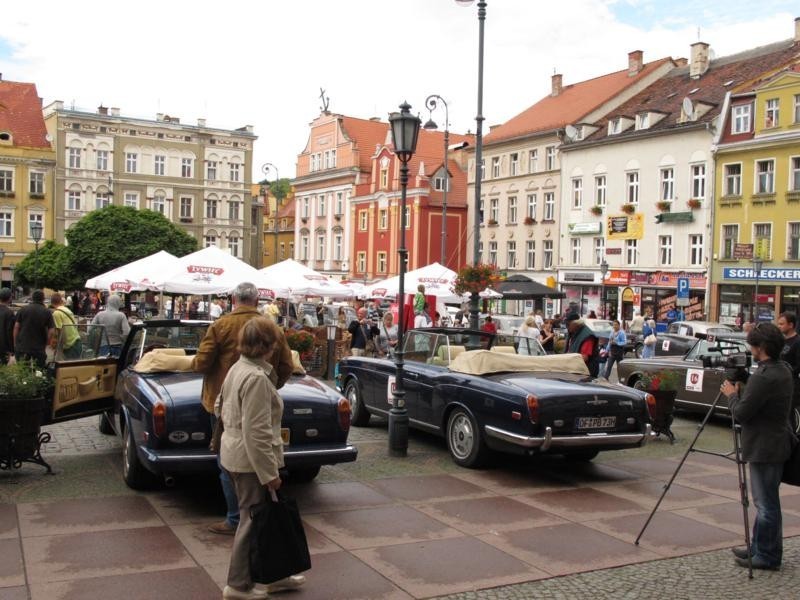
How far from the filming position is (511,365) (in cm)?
987

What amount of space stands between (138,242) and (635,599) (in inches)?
1981

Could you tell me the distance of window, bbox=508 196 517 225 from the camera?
54094 mm

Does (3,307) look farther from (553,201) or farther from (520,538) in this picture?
(553,201)

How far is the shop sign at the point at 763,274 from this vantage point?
37688mm

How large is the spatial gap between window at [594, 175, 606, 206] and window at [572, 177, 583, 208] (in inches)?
42.0

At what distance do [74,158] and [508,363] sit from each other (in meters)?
69.4

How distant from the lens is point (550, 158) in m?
51.4

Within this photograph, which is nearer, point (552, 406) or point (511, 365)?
point (552, 406)

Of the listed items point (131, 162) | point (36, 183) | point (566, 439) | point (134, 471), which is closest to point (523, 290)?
point (566, 439)

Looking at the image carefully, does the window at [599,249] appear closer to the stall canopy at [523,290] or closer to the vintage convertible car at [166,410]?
the stall canopy at [523,290]

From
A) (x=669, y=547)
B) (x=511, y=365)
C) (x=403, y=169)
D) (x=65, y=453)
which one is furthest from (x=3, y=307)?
(x=669, y=547)

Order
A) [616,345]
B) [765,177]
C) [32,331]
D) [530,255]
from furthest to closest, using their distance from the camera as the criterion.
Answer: [530,255] → [765,177] → [616,345] → [32,331]

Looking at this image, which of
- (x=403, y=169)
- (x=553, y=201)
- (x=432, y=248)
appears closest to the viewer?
(x=403, y=169)

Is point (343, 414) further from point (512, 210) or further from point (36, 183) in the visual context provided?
point (36, 183)
